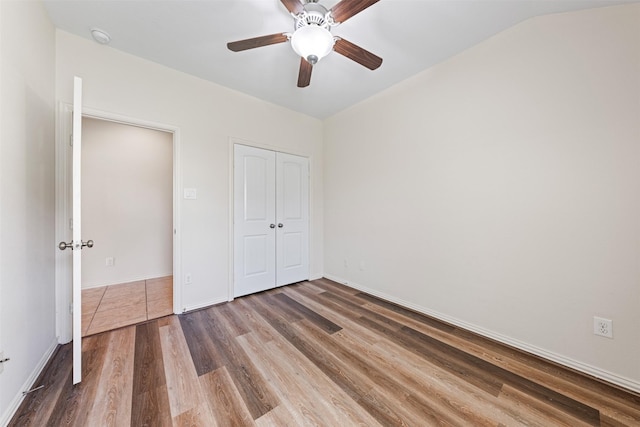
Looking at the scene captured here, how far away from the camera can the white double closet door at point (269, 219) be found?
2.97 m

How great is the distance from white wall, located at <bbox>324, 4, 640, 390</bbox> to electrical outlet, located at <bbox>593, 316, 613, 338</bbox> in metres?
0.03

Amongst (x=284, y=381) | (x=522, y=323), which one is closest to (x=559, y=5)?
(x=522, y=323)

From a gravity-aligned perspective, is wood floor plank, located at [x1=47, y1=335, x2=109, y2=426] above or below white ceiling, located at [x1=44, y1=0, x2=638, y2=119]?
below

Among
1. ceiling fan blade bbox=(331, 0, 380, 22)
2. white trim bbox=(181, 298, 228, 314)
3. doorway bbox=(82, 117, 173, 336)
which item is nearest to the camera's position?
ceiling fan blade bbox=(331, 0, 380, 22)

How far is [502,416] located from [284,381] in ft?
4.24

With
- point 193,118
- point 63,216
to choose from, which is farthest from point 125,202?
point 193,118

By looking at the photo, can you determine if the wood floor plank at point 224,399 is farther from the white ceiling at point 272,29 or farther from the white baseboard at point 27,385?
the white ceiling at point 272,29

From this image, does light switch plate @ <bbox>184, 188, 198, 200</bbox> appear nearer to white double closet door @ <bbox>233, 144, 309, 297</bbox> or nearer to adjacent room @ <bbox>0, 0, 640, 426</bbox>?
adjacent room @ <bbox>0, 0, 640, 426</bbox>

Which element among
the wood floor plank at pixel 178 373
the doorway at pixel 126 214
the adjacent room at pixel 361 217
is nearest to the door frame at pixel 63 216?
the adjacent room at pixel 361 217

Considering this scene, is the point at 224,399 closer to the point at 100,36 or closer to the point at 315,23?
the point at 315,23

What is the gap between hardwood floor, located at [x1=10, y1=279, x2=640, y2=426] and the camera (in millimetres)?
1270

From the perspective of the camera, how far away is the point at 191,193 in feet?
8.48

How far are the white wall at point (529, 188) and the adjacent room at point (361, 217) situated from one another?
0.04 ft

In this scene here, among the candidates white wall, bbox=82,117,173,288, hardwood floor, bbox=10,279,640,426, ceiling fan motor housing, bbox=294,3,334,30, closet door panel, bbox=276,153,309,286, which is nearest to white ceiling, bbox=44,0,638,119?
ceiling fan motor housing, bbox=294,3,334,30
